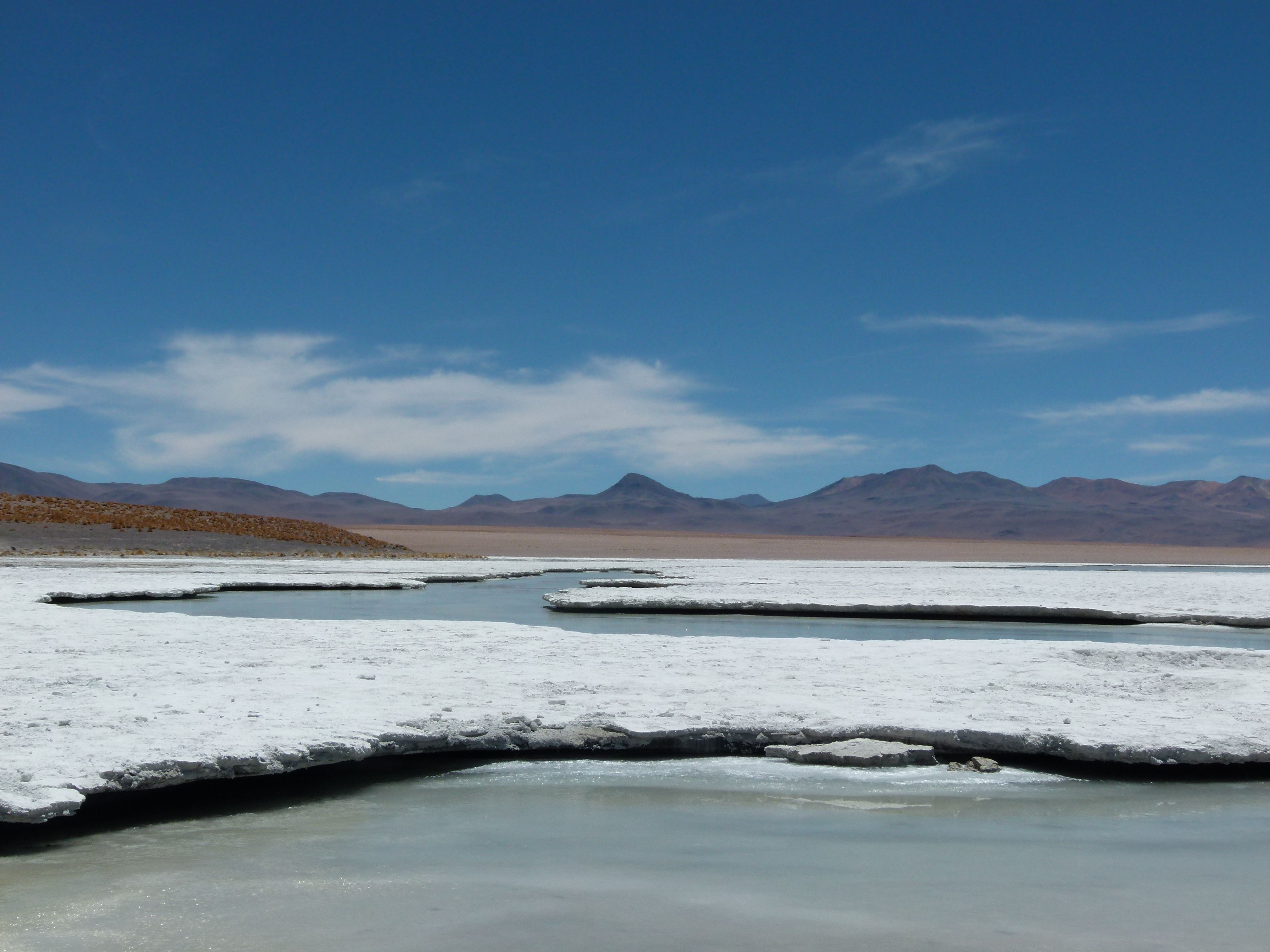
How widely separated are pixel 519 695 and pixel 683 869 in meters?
3.40

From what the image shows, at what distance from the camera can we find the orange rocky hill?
148ft

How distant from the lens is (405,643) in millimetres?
11477

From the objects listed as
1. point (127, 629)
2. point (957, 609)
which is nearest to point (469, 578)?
point (957, 609)

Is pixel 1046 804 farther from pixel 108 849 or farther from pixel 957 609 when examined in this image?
pixel 957 609

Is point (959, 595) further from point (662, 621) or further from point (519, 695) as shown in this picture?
point (519, 695)

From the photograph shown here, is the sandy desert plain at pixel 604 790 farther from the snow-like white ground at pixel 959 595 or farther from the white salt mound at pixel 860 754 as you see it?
the snow-like white ground at pixel 959 595

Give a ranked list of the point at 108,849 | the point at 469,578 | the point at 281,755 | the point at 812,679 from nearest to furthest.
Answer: the point at 108,849
the point at 281,755
the point at 812,679
the point at 469,578

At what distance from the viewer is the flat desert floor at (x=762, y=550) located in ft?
188

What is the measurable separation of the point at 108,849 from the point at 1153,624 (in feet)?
53.5

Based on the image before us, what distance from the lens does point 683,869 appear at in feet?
16.1

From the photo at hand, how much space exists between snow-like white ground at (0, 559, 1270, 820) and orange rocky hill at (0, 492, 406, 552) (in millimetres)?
34291

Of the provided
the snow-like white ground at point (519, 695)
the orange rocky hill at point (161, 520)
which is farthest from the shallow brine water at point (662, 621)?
the orange rocky hill at point (161, 520)

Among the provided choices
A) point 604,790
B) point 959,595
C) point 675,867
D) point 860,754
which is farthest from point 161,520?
point 675,867

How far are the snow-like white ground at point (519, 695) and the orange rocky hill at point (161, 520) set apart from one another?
34.3 metres
